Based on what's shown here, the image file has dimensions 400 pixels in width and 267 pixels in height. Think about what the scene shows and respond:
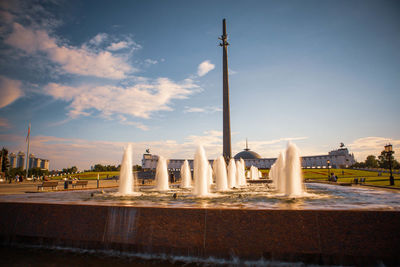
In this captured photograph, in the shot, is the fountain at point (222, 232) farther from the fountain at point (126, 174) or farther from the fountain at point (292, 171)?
the fountain at point (126, 174)

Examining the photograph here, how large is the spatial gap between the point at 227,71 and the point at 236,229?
38.1 meters

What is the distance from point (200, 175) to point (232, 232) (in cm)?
699

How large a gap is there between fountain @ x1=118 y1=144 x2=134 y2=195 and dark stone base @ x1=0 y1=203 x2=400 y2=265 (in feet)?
21.1

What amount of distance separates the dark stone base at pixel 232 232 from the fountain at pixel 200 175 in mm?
5830

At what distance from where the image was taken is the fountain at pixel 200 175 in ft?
35.2

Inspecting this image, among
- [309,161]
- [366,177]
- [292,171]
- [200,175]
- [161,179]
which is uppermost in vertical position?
[309,161]

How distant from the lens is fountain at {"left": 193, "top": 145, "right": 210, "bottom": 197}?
35.2ft

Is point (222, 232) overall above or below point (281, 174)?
below

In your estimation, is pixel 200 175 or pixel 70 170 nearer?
pixel 200 175

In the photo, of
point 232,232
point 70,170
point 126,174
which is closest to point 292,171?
point 232,232

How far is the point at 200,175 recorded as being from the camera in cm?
1117

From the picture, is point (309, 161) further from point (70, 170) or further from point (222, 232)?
point (222, 232)

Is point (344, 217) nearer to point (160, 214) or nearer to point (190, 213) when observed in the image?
point (190, 213)

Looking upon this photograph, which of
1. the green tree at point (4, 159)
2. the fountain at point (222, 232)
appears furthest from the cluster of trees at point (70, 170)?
the fountain at point (222, 232)
